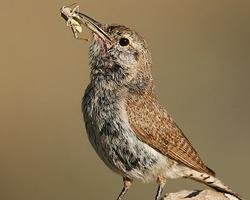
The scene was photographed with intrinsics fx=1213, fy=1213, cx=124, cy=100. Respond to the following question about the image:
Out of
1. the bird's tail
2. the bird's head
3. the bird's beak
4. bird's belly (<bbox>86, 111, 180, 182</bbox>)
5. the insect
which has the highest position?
the insect

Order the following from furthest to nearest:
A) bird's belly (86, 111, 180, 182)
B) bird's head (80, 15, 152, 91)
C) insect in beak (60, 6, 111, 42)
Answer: insect in beak (60, 6, 111, 42) < bird's head (80, 15, 152, 91) < bird's belly (86, 111, 180, 182)

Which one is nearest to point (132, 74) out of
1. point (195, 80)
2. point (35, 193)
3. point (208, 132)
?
point (35, 193)

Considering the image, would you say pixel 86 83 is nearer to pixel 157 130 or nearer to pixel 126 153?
pixel 157 130

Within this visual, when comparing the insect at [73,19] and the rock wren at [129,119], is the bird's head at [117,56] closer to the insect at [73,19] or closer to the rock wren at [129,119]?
the rock wren at [129,119]

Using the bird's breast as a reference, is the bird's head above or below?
above

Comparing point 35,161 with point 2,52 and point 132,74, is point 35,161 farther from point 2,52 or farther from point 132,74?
point 132,74

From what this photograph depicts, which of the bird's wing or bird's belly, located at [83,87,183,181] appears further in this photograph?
the bird's wing

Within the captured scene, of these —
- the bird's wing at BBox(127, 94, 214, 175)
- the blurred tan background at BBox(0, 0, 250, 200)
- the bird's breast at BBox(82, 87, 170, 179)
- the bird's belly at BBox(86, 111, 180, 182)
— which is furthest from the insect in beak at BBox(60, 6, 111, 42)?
the blurred tan background at BBox(0, 0, 250, 200)

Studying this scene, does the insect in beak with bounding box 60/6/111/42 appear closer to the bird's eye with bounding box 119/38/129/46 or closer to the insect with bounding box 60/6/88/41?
the insect with bounding box 60/6/88/41

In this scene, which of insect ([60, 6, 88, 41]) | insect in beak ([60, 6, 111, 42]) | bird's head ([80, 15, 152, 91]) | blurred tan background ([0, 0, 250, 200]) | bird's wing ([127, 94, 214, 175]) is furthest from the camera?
blurred tan background ([0, 0, 250, 200])

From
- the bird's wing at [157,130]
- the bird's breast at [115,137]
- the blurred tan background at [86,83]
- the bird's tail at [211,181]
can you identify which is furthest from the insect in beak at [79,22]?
the blurred tan background at [86,83]
